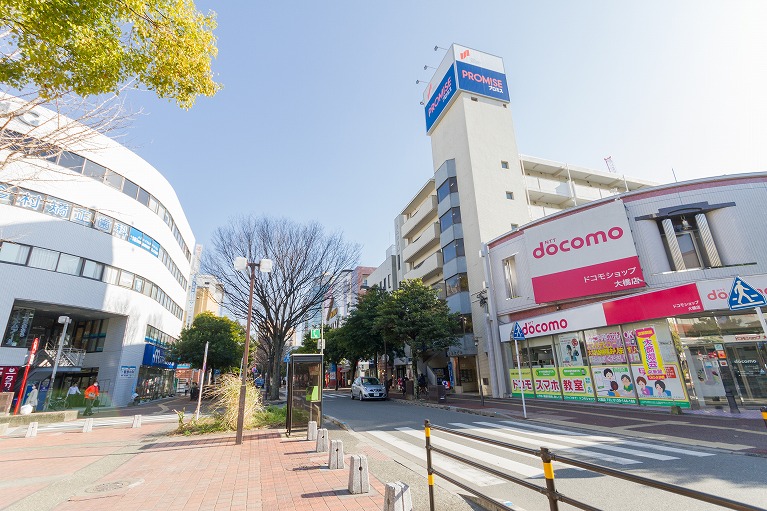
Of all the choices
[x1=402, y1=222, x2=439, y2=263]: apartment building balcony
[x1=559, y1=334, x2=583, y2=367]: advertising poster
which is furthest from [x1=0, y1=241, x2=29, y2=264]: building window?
[x1=559, y1=334, x2=583, y2=367]: advertising poster

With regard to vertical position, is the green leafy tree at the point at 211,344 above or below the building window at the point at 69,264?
below

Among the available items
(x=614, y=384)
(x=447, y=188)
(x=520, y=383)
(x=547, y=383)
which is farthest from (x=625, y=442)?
(x=447, y=188)

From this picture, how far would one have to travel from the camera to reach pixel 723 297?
13383 mm

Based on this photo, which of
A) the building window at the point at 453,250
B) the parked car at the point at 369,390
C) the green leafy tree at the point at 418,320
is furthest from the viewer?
the building window at the point at 453,250

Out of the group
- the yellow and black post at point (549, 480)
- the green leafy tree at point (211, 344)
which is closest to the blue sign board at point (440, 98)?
the green leafy tree at point (211, 344)

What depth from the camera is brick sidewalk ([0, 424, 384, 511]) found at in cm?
539

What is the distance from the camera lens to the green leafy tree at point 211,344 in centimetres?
3055

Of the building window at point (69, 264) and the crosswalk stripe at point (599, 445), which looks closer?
the crosswalk stripe at point (599, 445)

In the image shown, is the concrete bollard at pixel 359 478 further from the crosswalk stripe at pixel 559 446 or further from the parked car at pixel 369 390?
the parked car at pixel 369 390

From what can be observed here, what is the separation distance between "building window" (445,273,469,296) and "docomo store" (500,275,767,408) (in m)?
10.4

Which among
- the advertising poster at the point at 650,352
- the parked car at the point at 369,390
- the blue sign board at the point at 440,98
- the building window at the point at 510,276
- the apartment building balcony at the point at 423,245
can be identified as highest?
the blue sign board at the point at 440,98

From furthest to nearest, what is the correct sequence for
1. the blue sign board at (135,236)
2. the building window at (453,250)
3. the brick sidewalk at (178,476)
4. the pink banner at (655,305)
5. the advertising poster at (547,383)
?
the building window at (453,250) < the blue sign board at (135,236) < the advertising poster at (547,383) < the pink banner at (655,305) < the brick sidewalk at (178,476)

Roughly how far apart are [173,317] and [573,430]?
3794 centimetres

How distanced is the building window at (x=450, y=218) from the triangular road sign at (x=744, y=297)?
877 inches
